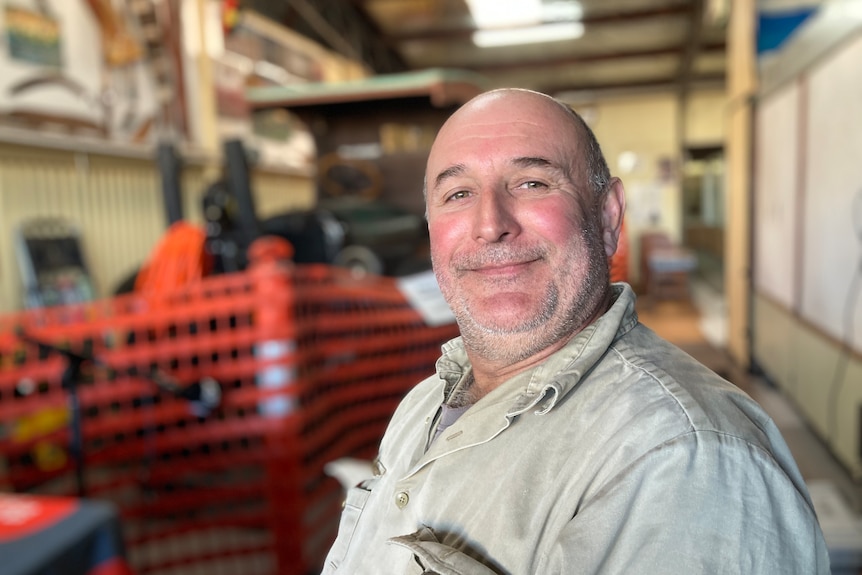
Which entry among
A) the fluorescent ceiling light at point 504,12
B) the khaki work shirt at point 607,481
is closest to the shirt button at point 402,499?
the khaki work shirt at point 607,481

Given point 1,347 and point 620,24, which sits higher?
point 620,24

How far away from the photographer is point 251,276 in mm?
2467

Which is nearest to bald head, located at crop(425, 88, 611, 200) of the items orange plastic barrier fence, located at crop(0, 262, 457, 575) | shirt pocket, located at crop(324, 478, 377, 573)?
shirt pocket, located at crop(324, 478, 377, 573)

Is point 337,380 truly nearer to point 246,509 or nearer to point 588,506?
point 246,509

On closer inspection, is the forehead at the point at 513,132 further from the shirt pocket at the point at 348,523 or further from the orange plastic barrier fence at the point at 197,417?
the orange plastic barrier fence at the point at 197,417

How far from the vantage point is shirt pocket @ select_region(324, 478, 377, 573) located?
98 centimetres

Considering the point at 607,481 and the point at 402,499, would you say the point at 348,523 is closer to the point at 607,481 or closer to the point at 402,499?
the point at 402,499

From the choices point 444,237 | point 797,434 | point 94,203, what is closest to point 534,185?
point 444,237

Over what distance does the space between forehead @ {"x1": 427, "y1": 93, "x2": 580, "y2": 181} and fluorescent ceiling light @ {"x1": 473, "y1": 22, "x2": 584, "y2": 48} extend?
33.2 ft

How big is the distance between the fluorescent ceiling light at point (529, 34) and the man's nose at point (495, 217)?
1018cm

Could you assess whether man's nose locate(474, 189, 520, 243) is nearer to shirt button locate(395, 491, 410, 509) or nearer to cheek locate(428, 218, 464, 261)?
cheek locate(428, 218, 464, 261)

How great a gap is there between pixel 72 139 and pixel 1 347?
2.44m

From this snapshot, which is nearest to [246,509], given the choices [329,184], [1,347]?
[1,347]

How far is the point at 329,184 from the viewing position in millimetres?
4906
